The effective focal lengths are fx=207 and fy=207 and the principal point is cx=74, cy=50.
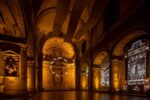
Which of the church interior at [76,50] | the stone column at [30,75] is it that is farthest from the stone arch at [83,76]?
the stone column at [30,75]

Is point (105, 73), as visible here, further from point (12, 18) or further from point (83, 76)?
point (12, 18)

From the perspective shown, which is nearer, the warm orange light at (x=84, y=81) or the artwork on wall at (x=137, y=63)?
the artwork on wall at (x=137, y=63)

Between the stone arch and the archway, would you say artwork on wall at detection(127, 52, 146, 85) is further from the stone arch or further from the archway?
the archway

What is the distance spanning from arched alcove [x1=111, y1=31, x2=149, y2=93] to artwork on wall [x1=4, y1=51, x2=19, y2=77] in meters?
8.22

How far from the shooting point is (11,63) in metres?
11.7

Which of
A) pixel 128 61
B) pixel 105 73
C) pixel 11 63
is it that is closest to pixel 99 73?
pixel 105 73

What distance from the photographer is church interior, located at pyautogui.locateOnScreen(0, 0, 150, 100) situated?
1162 cm

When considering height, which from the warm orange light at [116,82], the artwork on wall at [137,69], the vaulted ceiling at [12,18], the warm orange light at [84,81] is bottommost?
the warm orange light at [84,81]

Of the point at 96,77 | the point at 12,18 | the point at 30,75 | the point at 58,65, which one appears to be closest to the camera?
the point at 12,18

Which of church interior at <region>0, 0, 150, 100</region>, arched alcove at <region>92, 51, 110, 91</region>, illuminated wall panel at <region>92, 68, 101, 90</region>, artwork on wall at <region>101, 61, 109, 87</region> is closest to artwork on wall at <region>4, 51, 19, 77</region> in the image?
church interior at <region>0, 0, 150, 100</region>

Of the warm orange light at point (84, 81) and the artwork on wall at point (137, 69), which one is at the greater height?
the artwork on wall at point (137, 69)

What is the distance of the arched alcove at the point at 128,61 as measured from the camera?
1570 centimetres

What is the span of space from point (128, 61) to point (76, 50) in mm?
13525

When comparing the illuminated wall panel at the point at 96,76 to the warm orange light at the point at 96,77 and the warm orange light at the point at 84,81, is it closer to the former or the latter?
the warm orange light at the point at 96,77
